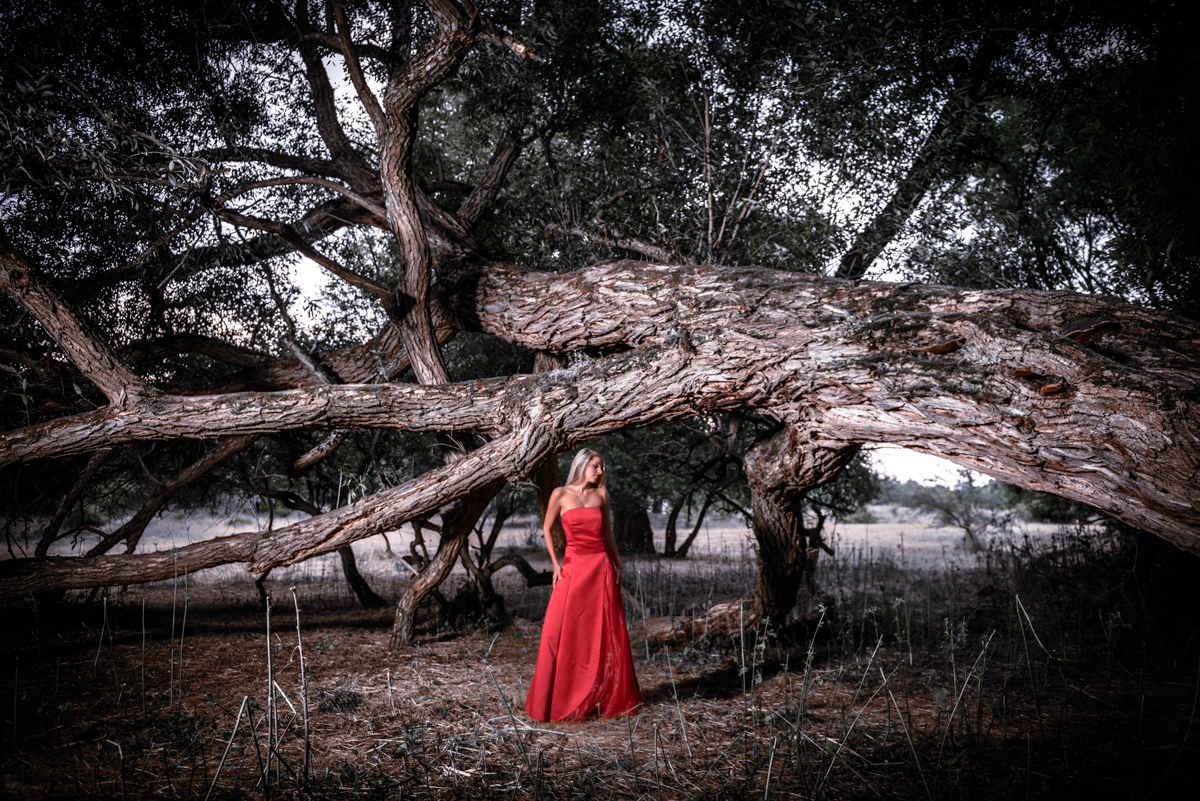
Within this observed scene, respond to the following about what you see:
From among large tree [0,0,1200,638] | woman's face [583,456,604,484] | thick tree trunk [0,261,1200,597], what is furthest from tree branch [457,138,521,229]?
woman's face [583,456,604,484]

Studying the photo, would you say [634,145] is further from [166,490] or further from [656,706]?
[166,490]

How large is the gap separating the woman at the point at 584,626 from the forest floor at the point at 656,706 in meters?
0.20

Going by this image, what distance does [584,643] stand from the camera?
557 cm

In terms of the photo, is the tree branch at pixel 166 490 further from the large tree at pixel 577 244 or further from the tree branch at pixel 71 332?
the tree branch at pixel 71 332

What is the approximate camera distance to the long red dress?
5410 millimetres

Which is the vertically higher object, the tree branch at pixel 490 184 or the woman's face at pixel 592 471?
the tree branch at pixel 490 184

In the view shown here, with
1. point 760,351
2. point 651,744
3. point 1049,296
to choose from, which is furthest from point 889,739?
point 1049,296

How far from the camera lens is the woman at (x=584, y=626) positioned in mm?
5418

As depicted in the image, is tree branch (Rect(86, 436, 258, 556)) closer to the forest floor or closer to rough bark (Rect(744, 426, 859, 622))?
the forest floor

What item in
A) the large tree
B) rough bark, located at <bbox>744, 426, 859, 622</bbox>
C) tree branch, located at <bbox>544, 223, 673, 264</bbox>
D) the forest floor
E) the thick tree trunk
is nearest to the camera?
the thick tree trunk

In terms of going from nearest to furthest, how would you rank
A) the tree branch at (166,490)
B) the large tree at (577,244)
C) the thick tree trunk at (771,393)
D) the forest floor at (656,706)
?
the thick tree trunk at (771,393) < the forest floor at (656,706) < the large tree at (577,244) < the tree branch at (166,490)

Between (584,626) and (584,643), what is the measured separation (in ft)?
0.45

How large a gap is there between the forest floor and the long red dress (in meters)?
0.19

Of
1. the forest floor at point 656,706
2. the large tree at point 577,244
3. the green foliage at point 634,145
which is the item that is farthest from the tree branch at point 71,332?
the forest floor at point 656,706
